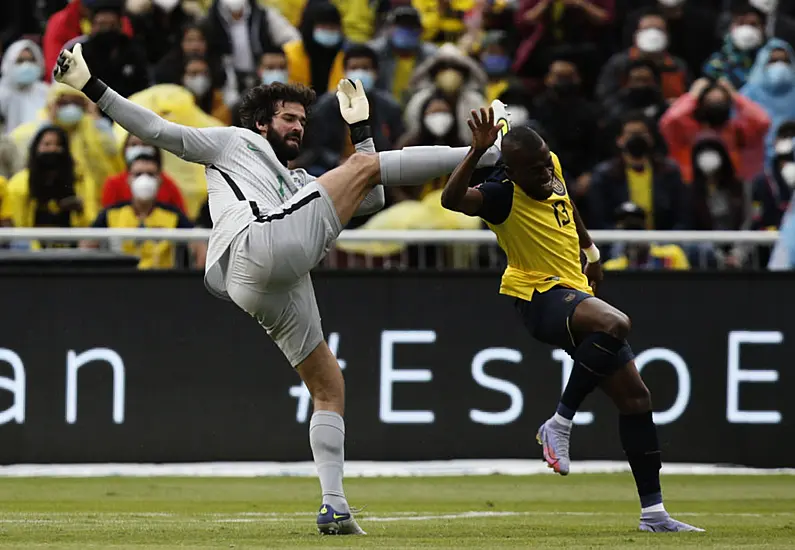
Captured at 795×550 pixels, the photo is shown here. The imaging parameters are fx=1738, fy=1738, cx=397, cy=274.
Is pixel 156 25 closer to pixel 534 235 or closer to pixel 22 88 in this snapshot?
pixel 22 88

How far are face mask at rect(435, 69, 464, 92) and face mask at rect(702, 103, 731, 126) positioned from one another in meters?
2.32

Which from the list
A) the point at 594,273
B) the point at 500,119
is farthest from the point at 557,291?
the point at 500,119

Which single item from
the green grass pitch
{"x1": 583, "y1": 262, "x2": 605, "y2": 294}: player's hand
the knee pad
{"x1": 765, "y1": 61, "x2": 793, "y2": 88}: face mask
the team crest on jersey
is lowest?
the green grass pitch

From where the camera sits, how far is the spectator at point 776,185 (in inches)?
603

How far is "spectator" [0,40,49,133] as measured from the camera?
55.0 ft

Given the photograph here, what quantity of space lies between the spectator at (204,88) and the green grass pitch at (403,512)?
475 centimetres

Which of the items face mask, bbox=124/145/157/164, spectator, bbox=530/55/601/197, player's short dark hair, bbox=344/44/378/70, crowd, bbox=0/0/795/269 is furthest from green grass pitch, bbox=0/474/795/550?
player's short dark hair, bbox=344/44/378/70

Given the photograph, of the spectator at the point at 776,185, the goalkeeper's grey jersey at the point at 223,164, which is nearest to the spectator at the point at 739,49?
the spectator at the point at 776,185

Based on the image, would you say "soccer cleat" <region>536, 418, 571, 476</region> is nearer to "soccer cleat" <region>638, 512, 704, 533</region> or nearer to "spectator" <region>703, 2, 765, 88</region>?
"soccer cleat" <region>638, 512, 704, 533</region>

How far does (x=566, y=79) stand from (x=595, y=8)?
5.64ft

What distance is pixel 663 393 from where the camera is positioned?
1326cm

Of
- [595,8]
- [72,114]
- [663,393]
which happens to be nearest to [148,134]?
[663,393]

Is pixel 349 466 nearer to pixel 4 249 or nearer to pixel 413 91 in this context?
pixel 4 249

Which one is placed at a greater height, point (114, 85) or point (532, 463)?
point (114, 85)
